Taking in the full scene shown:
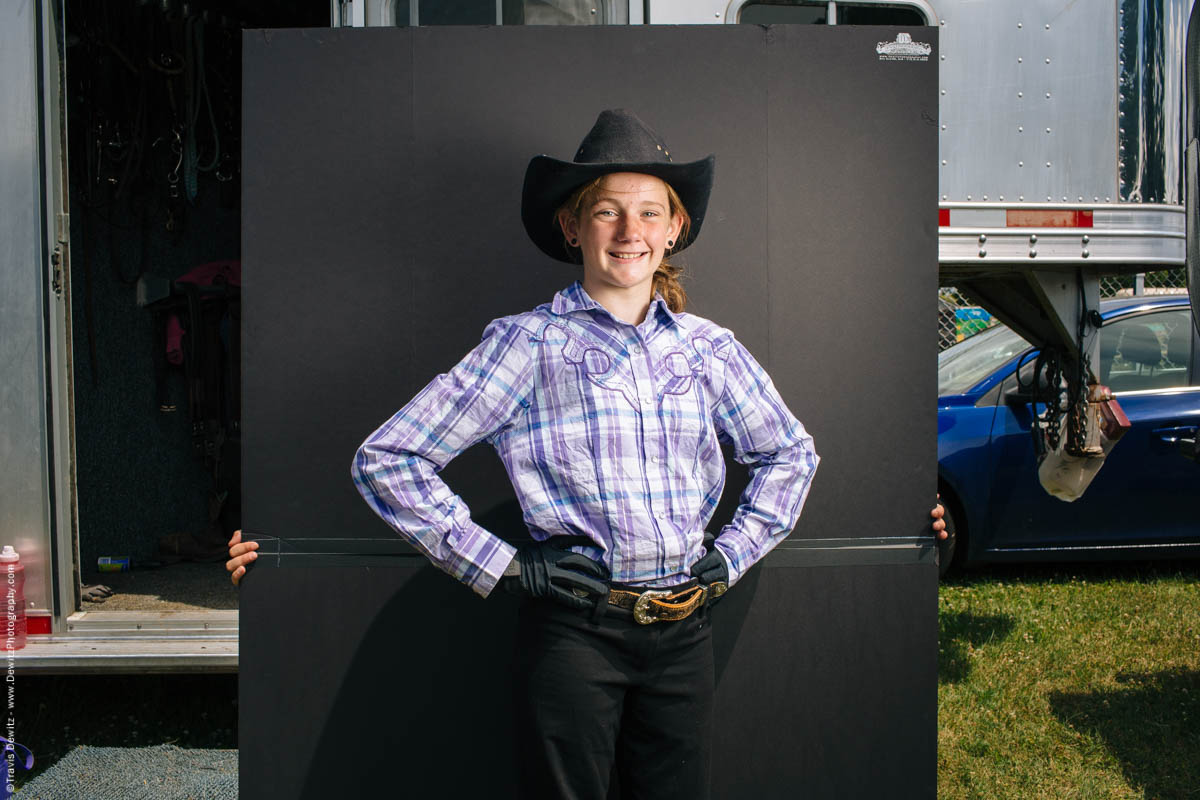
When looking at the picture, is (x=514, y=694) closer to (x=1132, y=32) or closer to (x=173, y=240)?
(x=1132, y=32)

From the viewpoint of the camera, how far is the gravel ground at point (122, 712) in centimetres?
364

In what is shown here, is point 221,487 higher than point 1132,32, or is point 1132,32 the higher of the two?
point 1132,32

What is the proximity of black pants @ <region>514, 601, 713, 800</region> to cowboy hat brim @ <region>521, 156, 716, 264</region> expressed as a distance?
0.85 meters

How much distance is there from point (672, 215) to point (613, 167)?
8.2 inches

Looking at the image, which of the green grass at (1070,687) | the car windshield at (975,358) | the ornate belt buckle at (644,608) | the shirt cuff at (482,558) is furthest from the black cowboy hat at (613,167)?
the car windshield at (975,358)

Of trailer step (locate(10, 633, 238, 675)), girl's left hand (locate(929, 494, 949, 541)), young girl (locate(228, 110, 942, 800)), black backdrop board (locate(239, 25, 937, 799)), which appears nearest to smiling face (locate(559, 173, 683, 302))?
young girl (locate(228, 110, 942, 800))

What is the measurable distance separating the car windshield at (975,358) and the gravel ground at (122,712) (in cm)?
415

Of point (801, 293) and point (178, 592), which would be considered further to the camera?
point (178, 592)

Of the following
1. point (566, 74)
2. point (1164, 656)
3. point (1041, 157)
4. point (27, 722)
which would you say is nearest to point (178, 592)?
point (27, 722)

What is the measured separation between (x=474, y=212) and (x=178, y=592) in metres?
2.77

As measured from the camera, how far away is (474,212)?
96.8 inches

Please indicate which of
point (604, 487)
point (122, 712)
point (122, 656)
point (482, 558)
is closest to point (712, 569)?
point (604, 487)

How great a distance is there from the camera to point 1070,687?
4.04 meters

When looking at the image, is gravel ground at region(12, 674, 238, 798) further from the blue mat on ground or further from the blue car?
the blue car
